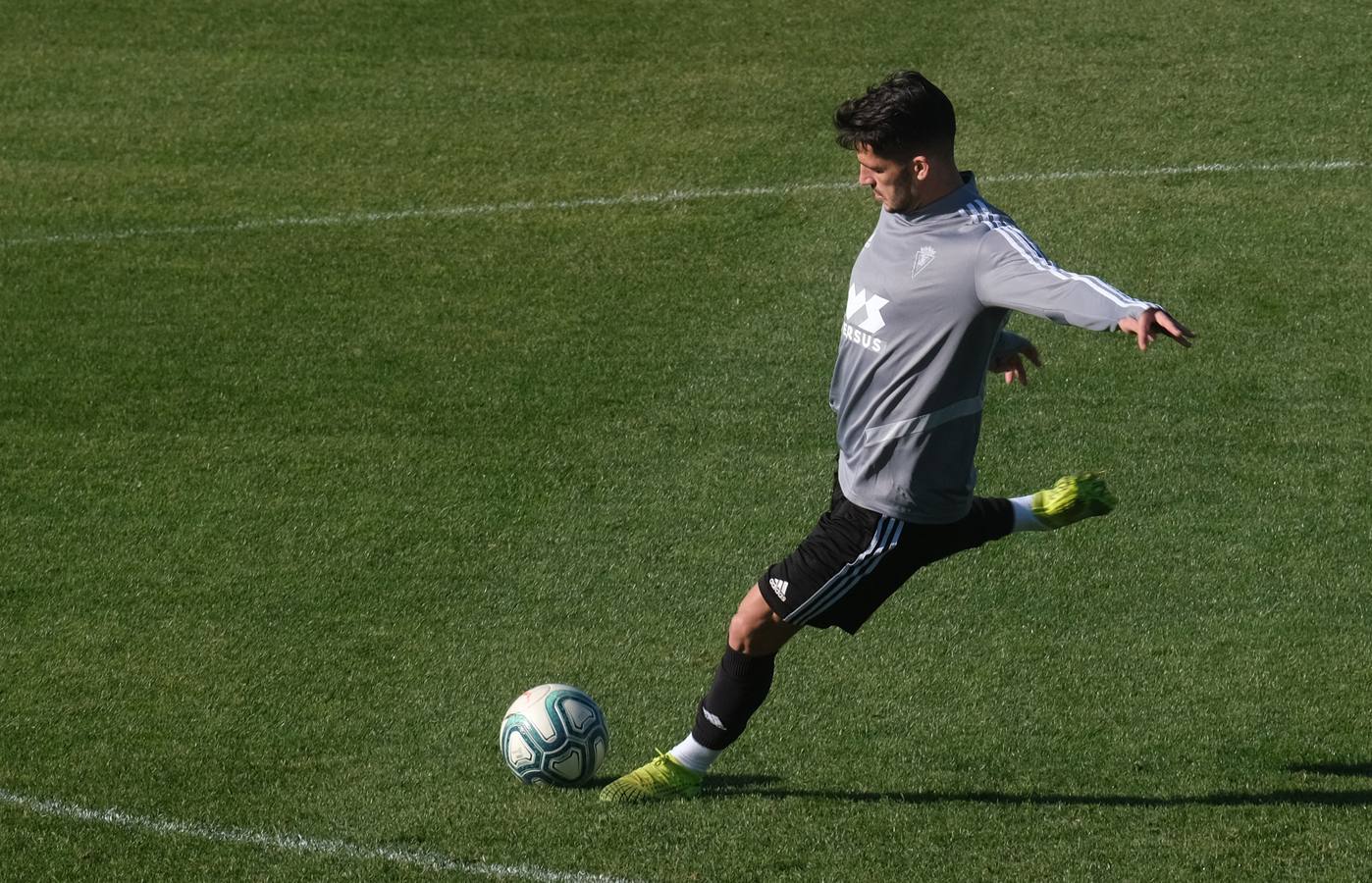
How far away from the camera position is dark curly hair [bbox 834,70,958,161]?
5.54 metres

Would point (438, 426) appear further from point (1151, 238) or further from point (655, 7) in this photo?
point (655, 7)

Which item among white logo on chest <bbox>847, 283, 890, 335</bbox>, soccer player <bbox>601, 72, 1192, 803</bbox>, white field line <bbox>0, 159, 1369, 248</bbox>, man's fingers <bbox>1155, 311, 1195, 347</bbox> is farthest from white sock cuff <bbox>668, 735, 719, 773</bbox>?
white field line <bbox>0, 159, 1369, 248</bbox>

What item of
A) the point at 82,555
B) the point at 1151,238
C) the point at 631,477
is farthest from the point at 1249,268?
the point at 82,555

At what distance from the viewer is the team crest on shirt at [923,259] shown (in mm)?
5684

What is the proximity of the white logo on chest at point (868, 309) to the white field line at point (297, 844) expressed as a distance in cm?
200

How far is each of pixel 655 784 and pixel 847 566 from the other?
42.0 inches

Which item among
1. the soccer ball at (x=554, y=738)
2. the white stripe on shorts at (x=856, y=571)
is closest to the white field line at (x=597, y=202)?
the soccer ball at (x=554, y=738)

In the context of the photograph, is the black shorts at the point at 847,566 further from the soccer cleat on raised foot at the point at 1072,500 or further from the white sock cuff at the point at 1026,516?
the soccer cleat on raised foot at the point at 1072,500

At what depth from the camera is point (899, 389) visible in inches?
230

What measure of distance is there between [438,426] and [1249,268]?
17.3 ft

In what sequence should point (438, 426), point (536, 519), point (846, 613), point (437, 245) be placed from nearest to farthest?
point (846, 613) → point (536, 519) → point (438, 426) → point (437, 245)

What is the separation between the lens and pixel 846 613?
6.12m

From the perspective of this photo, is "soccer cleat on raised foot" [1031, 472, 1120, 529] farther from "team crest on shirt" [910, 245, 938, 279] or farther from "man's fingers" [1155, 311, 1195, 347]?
"man's fingers" [1155, 311, 1195, 347]

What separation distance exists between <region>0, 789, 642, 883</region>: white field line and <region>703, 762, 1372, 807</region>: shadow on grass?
774 mm
